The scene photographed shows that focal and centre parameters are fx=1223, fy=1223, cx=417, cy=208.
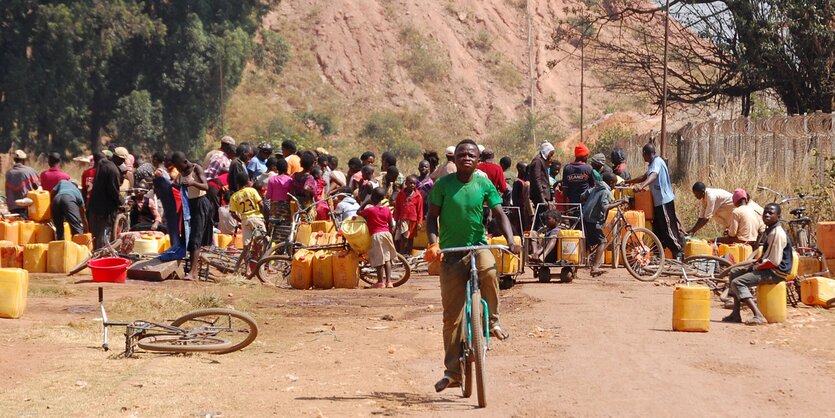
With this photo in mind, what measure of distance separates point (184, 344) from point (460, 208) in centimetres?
288

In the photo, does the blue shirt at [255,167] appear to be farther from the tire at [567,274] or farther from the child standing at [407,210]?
the tire at [567,274]

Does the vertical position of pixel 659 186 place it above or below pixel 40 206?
above

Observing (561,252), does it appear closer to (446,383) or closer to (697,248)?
(697,248)

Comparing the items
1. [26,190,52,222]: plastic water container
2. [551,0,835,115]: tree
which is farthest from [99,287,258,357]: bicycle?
[551,0,835,115]: tree

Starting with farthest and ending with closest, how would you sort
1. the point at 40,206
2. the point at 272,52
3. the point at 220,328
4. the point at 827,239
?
the point at 272,52 < the point at 40,206 < the point at 827,239 < the point at 220,328

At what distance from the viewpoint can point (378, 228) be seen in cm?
1515

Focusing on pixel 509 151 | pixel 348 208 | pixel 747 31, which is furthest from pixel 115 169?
pixel 509 151

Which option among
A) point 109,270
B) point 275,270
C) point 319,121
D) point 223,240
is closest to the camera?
point 109,270

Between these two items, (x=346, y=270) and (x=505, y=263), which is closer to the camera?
(x=505, y=263)

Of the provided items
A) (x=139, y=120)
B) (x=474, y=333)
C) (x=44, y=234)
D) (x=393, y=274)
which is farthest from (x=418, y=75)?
(x=474, y=333)

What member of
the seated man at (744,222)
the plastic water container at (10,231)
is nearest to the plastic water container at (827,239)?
the seated man at (744,222)

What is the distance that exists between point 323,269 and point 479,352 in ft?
26.2

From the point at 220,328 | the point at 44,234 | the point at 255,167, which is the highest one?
the point at 255,167

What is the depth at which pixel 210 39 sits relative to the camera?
154 feet
